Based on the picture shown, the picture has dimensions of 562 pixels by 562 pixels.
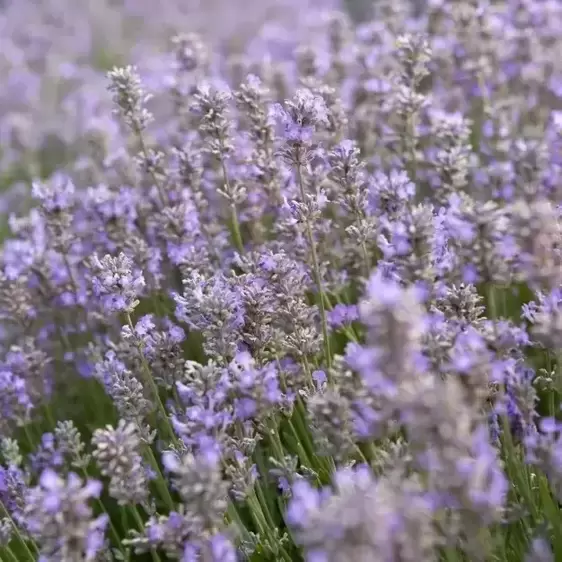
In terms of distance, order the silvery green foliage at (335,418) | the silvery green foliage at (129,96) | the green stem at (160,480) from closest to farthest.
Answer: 1. the silvery green foliage at (335,418)
2. the green stem at (160,480)
3. the silvery green foliage at (129,96)

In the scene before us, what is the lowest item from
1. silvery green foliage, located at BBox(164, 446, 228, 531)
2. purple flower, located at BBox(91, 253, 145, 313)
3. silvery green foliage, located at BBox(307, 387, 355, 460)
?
silvery green foliage, located at BBox(164, 446, 228, 531)

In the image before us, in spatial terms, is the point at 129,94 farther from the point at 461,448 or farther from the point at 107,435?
the point at 461,448

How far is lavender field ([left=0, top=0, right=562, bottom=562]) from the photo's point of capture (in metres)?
1.70

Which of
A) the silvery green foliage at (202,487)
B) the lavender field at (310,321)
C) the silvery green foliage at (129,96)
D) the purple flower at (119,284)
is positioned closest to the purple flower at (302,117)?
Result: the lavender field at (310,321)

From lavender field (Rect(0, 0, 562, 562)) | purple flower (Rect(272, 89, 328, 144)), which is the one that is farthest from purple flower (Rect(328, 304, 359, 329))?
purple flower (Rect(272, 89, 328, 144))

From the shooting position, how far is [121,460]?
200 centimetres

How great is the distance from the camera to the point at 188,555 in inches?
72.8

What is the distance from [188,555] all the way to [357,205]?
1273 mm

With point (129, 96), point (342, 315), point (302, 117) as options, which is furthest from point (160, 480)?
point (129, 96)

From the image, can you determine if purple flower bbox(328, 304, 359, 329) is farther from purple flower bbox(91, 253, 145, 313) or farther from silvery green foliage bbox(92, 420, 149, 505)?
silvery green foliage bbox(92, 420, 149, 505)

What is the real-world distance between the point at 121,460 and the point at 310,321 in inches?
31.5

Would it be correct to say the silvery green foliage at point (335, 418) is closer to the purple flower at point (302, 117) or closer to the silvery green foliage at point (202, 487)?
the silvery green foliage at point (202, 487)

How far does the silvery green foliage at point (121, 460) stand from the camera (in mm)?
1986

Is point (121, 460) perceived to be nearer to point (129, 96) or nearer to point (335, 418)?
point (335, 418)
